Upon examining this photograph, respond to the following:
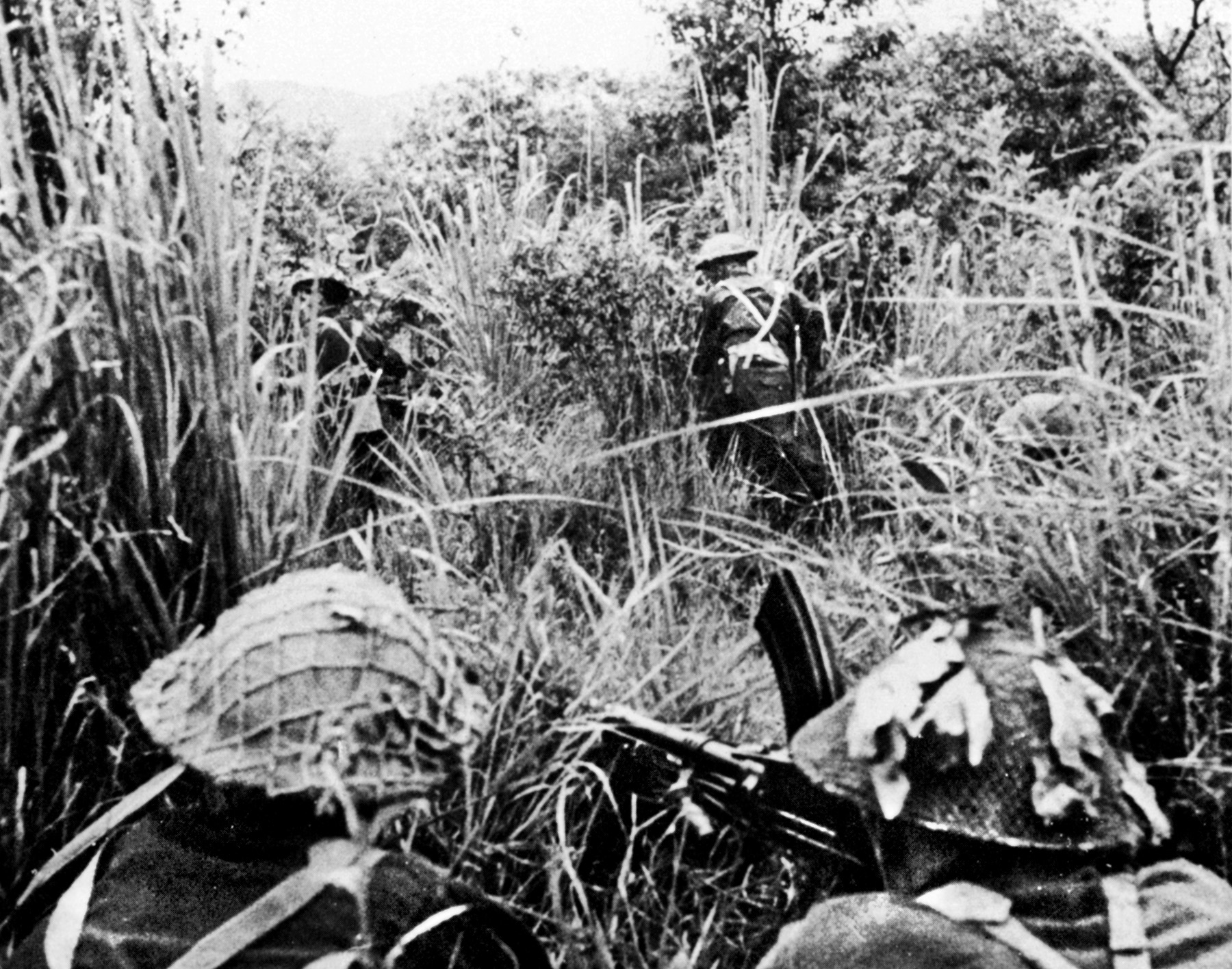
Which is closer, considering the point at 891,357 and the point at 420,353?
the point at 891,357

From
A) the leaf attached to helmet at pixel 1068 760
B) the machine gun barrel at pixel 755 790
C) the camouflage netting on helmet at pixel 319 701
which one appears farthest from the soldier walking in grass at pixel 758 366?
the camouflage netting on helmet at pixel 319 701

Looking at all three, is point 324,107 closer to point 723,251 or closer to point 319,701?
point 723,251

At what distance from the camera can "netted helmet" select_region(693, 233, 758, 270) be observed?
4043 mm

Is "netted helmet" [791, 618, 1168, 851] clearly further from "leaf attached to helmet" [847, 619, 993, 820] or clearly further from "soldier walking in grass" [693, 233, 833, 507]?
"soldier walking in grass" [693, 233, 833, 507]

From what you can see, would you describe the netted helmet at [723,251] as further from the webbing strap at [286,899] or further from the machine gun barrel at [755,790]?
the webbing strap at [286,899]

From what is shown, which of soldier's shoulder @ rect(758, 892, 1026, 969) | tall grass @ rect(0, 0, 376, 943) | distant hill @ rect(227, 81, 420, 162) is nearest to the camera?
soldier's shoulder @ rect(758, 892, 1026, 969)

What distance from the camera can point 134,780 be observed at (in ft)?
5.74

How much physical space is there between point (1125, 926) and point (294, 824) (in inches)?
37.2

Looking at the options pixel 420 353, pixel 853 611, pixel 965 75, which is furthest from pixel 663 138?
pixel 853 611

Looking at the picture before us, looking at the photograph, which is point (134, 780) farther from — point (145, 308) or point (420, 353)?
point (420, 353)

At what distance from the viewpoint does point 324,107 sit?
599 inches

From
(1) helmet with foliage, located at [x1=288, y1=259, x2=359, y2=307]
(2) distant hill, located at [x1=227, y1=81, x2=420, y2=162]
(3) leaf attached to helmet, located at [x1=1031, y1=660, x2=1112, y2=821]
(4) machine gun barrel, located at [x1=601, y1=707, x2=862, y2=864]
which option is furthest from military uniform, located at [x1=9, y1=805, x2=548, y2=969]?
(2) distant hill, located at [x1=227, y1=81, x2=420, y2=162]

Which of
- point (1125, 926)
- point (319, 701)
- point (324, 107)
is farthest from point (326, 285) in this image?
point (324, 107)

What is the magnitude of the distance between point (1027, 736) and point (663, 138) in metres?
7.04
